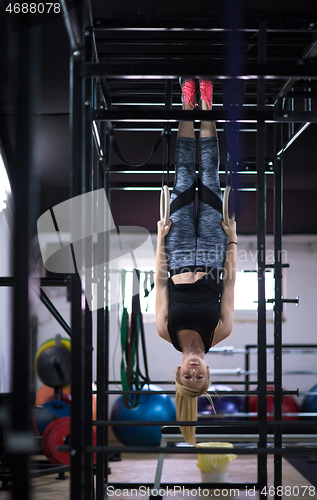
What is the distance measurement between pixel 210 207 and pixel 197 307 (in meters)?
0.58

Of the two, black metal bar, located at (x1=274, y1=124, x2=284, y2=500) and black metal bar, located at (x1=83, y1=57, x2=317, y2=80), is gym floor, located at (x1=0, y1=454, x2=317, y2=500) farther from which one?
black metal bar, located at (x1=83, y1=57, x2=317, y2=80)

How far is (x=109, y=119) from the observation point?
79.4 inches

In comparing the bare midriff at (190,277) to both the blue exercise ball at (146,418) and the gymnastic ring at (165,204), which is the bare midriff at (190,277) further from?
the blue exercise ball at (146,418)

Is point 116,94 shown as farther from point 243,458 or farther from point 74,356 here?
point 243,458

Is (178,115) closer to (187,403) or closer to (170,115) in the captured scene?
(170,115)

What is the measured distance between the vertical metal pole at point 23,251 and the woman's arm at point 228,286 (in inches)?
69.3

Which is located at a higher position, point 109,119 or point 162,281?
point 109,119

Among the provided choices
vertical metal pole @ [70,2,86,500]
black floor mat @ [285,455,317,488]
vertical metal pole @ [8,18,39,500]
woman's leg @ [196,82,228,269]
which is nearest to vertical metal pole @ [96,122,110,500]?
woman's leg @ [196,82,228,269]

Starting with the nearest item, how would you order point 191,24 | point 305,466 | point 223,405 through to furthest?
point 191,24
point 305,466
point 223,405

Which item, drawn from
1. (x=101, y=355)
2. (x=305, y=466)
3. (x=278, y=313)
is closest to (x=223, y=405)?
(x=305, y=466)

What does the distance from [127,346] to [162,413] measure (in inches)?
94.8

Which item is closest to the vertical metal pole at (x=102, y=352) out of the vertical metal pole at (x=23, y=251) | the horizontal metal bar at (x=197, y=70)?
the horizontal metal bar at (x=197, y=70)

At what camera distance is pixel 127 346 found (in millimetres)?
3889

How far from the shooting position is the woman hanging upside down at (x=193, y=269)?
2.74 m
